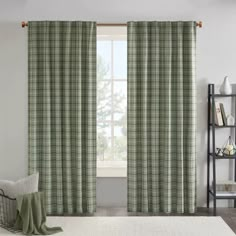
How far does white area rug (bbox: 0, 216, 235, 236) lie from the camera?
12.7 feet

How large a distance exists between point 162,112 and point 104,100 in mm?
895

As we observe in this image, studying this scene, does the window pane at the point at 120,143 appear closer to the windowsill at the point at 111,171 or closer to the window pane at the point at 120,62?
the windowsill at the point at 111,171

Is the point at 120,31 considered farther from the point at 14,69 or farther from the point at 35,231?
the point at 35,231

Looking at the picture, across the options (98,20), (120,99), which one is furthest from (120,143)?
(98,20)

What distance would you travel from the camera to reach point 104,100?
566 cm

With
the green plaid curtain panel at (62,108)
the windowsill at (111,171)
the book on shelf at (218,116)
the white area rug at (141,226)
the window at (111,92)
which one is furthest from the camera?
the window at (111,92)

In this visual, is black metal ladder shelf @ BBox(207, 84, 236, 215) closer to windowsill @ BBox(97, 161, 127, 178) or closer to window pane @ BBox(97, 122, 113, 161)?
windowsill @ BBox(97, 161, 127, 178)

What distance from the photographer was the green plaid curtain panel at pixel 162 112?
501cm

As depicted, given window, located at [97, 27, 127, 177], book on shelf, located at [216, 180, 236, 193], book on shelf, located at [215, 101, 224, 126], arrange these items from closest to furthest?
book on shelf, located at [215, 101, 224, 126], book on shelf, located at [216, 180, 236, 193], window, located at [97, 27, 127, 177]

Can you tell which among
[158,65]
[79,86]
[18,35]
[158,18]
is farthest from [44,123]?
[158,18]

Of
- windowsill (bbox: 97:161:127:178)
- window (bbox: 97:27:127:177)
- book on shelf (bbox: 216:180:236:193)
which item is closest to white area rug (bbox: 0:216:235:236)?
book on shelf (bbox: 216:180:236:193)

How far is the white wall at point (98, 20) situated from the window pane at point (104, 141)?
941 millimetres

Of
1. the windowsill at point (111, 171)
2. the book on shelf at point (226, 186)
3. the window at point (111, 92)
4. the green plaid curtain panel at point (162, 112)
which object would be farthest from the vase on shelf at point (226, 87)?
the windowsill at point (111, 171)

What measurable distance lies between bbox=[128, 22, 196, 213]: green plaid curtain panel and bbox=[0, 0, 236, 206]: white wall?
284 mm
